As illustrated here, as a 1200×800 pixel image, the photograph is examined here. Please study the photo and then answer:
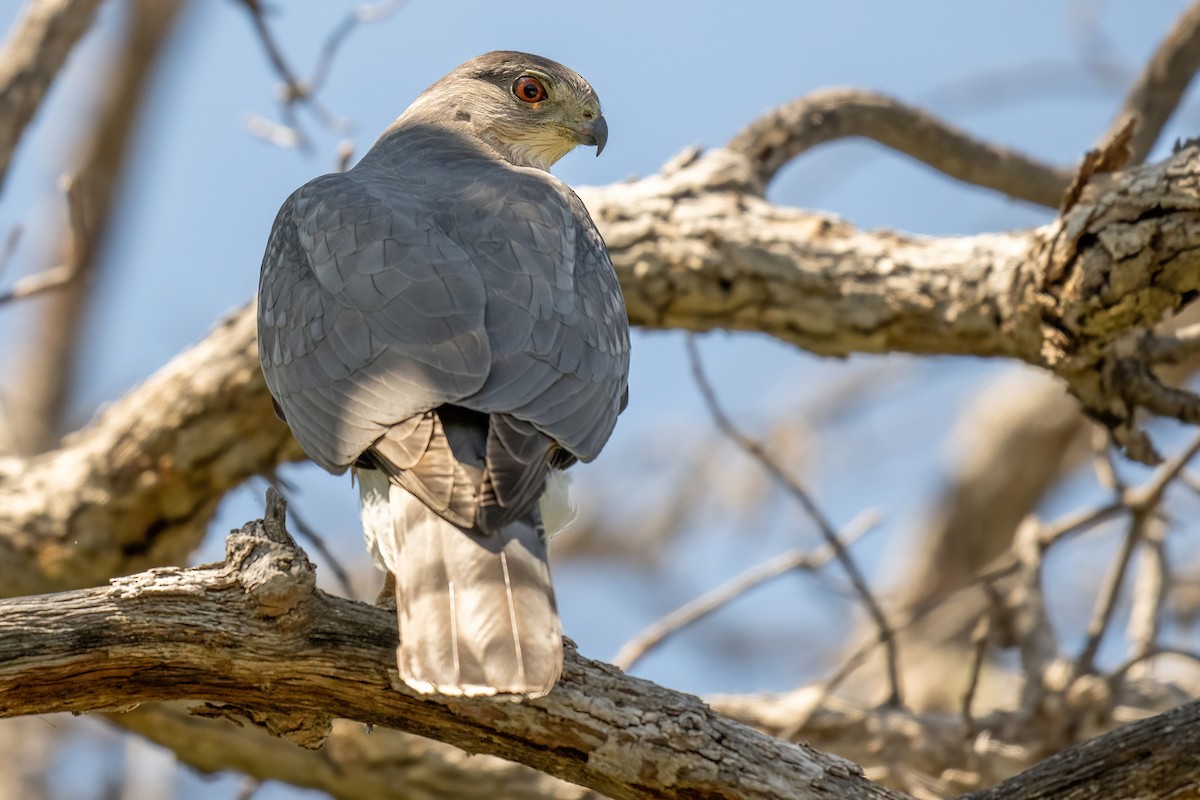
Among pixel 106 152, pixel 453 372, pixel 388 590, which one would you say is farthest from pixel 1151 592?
pixel 106 152

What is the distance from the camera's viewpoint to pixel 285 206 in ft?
14.3

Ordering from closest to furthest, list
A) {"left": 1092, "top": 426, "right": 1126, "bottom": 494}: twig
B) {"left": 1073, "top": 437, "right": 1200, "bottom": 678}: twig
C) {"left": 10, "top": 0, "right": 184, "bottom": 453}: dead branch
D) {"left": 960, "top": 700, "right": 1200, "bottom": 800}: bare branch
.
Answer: {"left": 960, "top": 700, "right": 1200, "bottom": 800}: bare branch, {"left": 1073, "top": 437, "right": 1200, "bottom": 678}: twig, {"left": 1092, "top": 426, "right": 1126, "bottom": 494}: twig, {"left": 10, "top": 0, "right": 184, "bottom": 453}: dead branch

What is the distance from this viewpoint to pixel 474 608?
9.52ft

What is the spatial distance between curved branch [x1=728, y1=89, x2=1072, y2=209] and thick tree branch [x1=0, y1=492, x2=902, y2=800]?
3.05 meters

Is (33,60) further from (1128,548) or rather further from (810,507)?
(1128,548)

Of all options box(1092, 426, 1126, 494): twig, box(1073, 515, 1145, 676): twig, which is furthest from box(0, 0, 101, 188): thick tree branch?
box(1073, 515, 1145, 676): twig

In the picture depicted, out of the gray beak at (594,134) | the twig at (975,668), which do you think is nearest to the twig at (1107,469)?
the twig at (975,668)

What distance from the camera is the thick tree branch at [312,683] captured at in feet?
9.75

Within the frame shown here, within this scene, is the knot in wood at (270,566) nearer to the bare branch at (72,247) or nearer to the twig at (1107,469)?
the bare branch at (72,247)

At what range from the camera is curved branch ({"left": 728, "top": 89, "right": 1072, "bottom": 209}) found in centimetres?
569

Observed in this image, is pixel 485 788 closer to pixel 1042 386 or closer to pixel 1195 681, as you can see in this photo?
pixel 1195 681

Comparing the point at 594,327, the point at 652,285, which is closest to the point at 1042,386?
the point at 652,285

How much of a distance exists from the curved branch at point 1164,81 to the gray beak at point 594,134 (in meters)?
2.11

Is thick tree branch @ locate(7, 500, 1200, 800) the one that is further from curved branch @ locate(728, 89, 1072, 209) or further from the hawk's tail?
curved branch @ locate(728, 89, 1072, 209)
